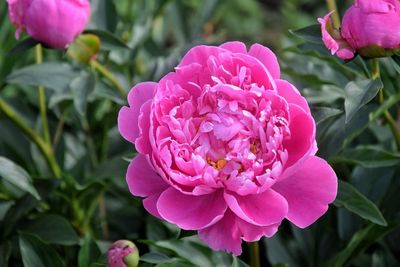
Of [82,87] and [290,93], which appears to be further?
[82,87]

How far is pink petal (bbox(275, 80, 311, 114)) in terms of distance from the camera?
2.68 ft

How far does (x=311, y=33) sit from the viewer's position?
0.94 meters

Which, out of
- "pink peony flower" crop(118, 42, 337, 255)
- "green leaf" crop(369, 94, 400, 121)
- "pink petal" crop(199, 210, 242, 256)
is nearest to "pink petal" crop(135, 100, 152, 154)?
"pink peony flower" crop(118, 42, 337, 255)

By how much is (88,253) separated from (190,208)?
0.26 m

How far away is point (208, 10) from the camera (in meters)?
1.55

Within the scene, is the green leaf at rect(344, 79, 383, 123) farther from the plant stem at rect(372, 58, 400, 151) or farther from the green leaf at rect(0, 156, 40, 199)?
the green leaf at rect(0, 156, 40, 199)

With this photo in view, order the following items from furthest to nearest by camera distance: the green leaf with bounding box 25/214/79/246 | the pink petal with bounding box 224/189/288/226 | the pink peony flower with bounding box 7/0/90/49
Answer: the green leaf with bounding box 25/214/79/246
the pink peony flower with bounding box 7/0/90/49
the pink petal with bounding box 224/189/288/226

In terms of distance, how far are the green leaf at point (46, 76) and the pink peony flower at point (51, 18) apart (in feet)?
0.41

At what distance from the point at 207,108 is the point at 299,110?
103mm

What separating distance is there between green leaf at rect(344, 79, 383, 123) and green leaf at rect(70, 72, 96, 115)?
14.9 inches

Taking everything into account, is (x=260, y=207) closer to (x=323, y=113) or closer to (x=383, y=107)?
(x=323, y=113)

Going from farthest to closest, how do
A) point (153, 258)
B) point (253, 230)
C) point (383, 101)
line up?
point (383, 101), point (153, 258), point (253, 230)

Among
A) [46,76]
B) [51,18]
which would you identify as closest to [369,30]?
[51,18]

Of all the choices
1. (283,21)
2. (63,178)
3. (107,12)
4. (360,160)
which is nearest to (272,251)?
(360,160)
